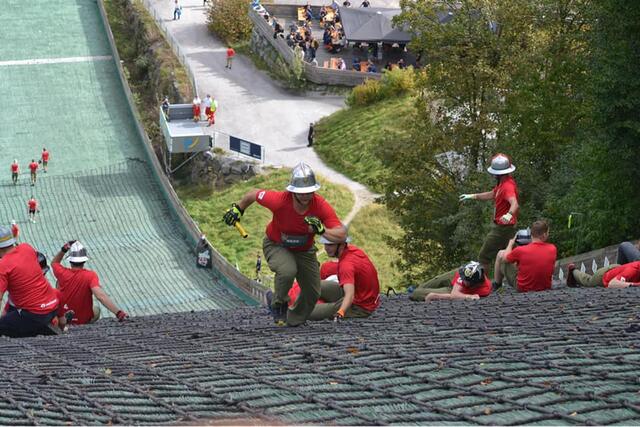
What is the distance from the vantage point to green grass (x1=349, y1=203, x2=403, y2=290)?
38.1 meters

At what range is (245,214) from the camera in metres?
43.2

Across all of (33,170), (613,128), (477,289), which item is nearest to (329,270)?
(477,289)

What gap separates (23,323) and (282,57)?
4095cm

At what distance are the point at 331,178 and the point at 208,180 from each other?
477 cm

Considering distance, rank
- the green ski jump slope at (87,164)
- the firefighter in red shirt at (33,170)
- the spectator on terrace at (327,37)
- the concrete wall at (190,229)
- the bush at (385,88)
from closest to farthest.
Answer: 1. the concrete wall at (190,229)
2. the green ski jump slope at (87,164)
3. the firefighter in red shirt at (33,170)
4. the bush at (385,88)
5. the spectator on terrace at (327,37)

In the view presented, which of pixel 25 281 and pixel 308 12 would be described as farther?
pixel 308 12

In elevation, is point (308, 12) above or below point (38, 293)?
below

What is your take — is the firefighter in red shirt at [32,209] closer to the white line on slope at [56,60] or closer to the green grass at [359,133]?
the green grass at [359,133]

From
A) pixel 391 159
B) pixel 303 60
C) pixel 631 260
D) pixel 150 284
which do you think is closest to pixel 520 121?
pixel 391 159

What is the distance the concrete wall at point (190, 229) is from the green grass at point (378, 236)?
4.50 meters

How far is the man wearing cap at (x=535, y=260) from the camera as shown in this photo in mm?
14734

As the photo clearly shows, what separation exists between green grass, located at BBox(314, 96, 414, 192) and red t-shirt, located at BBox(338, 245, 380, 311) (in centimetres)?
3069

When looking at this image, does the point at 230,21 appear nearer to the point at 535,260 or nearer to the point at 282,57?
the point at 282,57

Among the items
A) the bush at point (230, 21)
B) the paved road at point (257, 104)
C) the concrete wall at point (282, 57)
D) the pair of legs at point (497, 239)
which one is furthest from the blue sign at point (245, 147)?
the pair of legs at point (497, 239)
